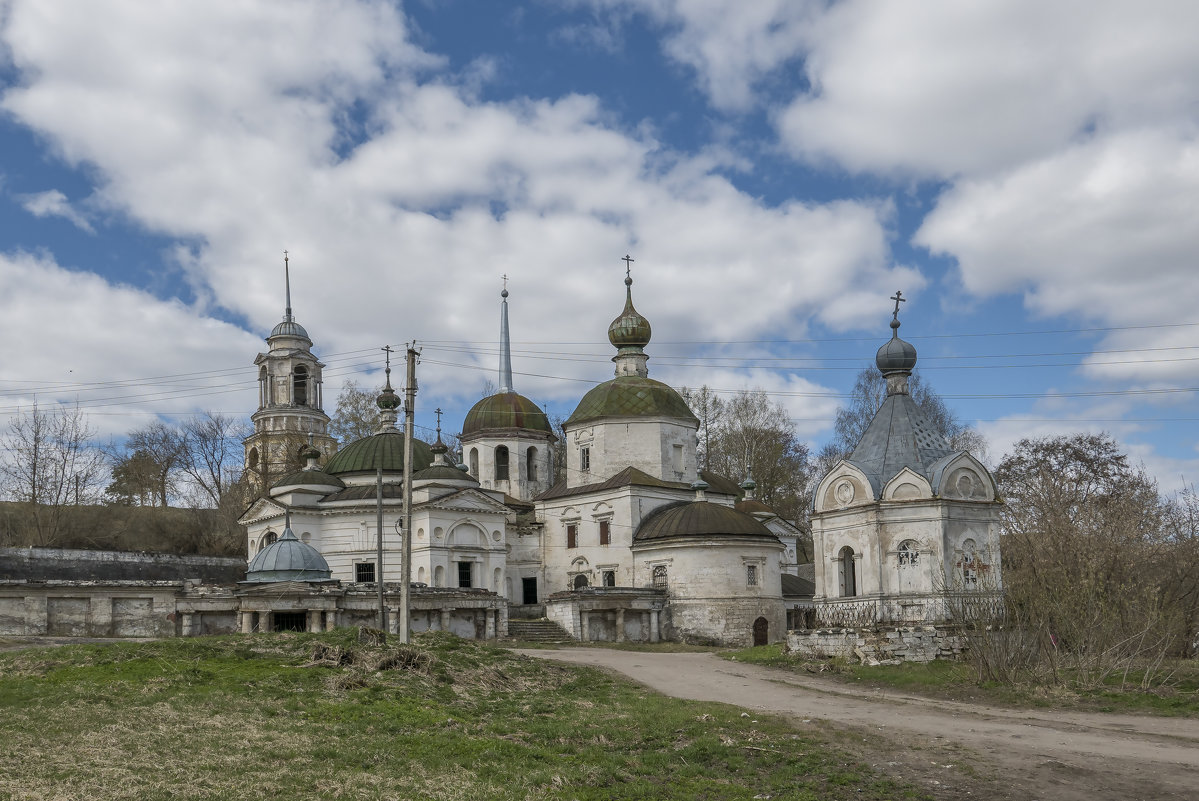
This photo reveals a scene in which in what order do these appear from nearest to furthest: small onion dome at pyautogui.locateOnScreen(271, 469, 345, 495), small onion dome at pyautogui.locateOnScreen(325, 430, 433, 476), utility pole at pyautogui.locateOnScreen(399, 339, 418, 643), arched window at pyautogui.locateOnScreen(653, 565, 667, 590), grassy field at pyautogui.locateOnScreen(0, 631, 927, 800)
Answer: grassy field at pyautogui.locateOnScreen(0, 631, 927, 800) → utility pole at pyautogui.locateOnScreen(399, 339, 418, 643) → arched window at pyautogui.locateOnScreen(653, 565, 667, 590) → small onion dome at pyautogui.locateOnScreen(271, 469, 345, 495) → small onion dome at pyautogui.locateOnScreen(325, 430, 433, 476)

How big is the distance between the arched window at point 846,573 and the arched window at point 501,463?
2471cm

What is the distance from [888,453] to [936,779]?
55.0ft

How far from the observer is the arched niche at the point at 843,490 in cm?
2772

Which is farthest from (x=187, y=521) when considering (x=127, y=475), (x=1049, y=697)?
(x=1049, y=697)

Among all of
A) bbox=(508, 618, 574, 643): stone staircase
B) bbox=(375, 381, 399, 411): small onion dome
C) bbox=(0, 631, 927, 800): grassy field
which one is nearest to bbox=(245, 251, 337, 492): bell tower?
bbox=(375, 381, 399, 411): small onion dome

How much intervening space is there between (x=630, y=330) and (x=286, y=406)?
2265cm

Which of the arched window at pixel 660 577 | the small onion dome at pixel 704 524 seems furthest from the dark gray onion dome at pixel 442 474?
the arched window at pixel 660 577

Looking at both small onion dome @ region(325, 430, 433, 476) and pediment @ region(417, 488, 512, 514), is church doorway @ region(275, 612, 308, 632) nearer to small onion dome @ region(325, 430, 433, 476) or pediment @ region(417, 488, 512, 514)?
pediment @ region(417, 488, 512, 514)

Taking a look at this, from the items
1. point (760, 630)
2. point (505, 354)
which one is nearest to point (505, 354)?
point (505, 354)

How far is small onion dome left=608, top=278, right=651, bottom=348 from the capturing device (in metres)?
46.5

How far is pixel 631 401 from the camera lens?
44438mm

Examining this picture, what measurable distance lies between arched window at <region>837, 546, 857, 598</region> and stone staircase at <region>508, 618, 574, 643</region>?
37.1 ft

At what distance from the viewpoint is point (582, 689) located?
65.4 feet

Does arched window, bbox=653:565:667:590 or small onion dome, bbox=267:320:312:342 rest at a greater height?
small onion dome, bbox=267:320:312:342
